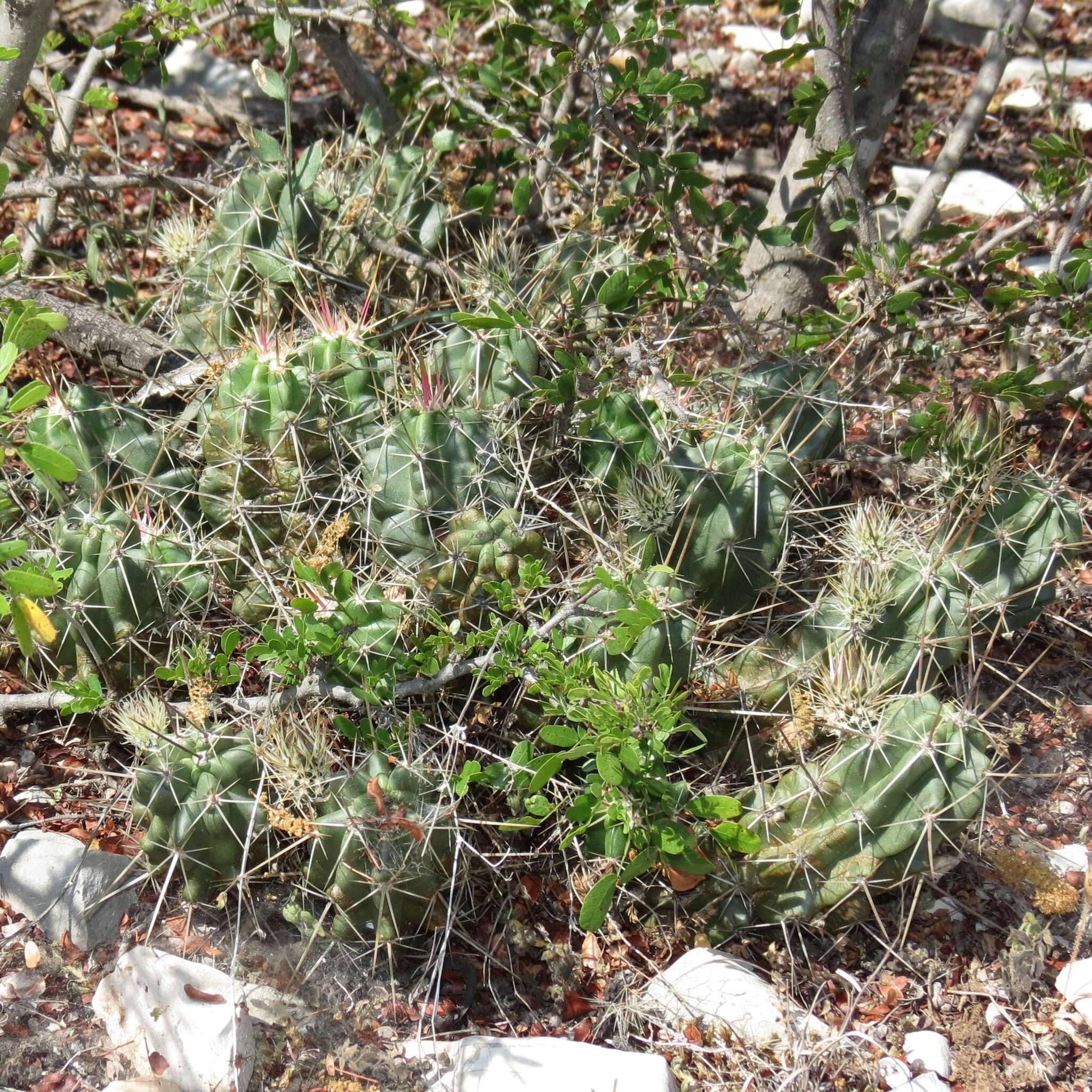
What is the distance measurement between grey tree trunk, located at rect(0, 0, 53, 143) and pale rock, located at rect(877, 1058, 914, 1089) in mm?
3076

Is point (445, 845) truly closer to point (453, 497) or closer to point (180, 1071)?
point (180, 1071)

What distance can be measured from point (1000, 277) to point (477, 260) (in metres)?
2.11

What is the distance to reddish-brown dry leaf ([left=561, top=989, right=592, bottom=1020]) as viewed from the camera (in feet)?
8.09

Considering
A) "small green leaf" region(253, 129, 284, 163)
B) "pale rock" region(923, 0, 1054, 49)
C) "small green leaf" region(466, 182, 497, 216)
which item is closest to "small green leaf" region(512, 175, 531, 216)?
"small green leaf" region(466, 182, 497, 216)

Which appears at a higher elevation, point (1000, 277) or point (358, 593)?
point (1000, 277)

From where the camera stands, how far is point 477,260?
3.72m

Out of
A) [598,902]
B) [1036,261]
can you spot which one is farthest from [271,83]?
[1036,261]

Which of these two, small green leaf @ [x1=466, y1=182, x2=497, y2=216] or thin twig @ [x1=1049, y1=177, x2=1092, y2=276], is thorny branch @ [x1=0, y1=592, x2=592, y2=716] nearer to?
small green leaf @ [x1=466, y1=182, x2=497, y2=216]

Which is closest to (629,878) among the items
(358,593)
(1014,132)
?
(358,593)

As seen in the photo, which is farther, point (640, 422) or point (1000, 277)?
point (1000, 277)

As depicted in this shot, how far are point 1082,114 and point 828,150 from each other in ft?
7.61

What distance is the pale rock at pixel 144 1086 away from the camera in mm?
2102

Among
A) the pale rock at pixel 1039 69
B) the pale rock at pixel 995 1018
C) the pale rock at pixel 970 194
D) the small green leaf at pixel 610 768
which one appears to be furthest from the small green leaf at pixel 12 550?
the pale rock at pixel 1039 69

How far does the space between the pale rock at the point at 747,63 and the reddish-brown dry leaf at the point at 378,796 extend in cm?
450
